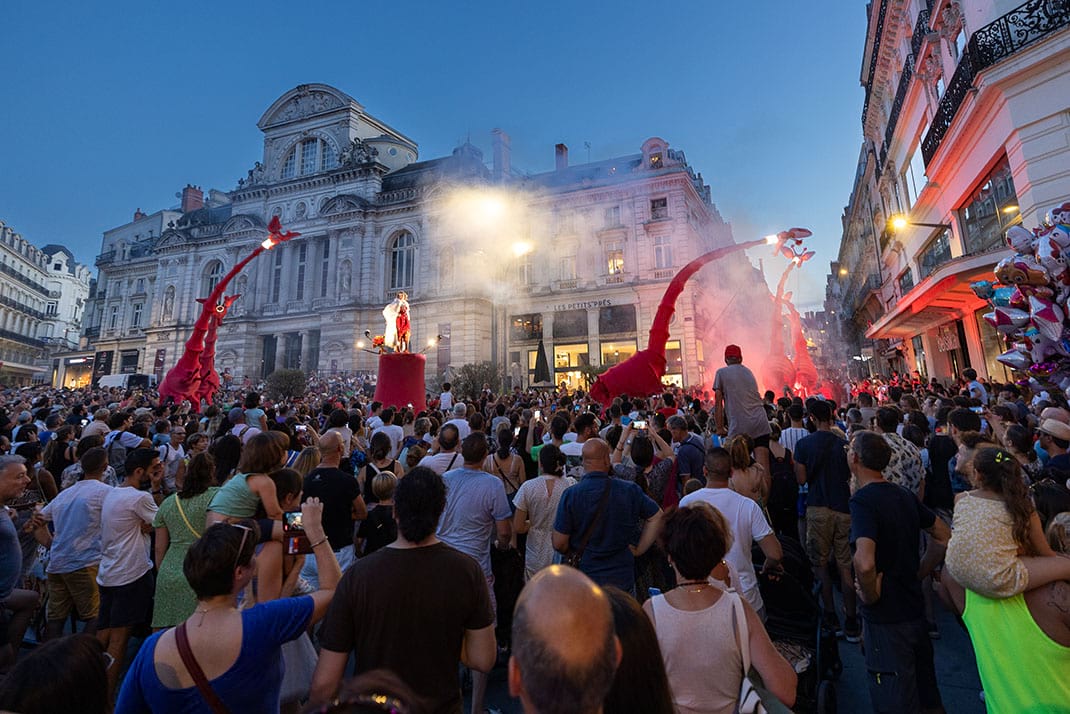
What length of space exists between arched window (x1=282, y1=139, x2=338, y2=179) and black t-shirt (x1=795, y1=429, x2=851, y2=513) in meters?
41.1

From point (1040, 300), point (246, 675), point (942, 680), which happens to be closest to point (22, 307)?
point (246, 675)

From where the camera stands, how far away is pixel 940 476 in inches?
201

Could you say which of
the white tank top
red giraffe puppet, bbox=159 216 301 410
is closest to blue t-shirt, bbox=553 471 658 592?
the white tank top

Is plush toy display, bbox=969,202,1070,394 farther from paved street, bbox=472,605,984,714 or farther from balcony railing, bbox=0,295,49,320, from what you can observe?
balcony railing, bbox=0,295,49,320

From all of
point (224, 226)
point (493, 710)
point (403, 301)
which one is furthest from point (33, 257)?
point (493, 710)

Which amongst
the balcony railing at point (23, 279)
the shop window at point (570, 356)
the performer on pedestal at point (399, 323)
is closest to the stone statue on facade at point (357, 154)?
the shop window at point (570, 356)

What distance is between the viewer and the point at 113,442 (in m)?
6.38

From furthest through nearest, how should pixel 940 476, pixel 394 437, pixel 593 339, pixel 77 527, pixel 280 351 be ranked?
1. pixel 280 351
2. pixel 593 339
3. pixel 394 437
4. pixel 940 476
5. pixel 77 527

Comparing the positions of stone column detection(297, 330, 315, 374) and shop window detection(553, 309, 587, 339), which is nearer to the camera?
shop window detection(553, 309, 587, 339)

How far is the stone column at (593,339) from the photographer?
3058cm

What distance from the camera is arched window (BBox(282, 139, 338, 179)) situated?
126 ft

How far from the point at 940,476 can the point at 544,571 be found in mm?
5886

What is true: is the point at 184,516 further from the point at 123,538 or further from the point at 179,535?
the point at 123,538

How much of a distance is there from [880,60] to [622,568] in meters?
22.6
